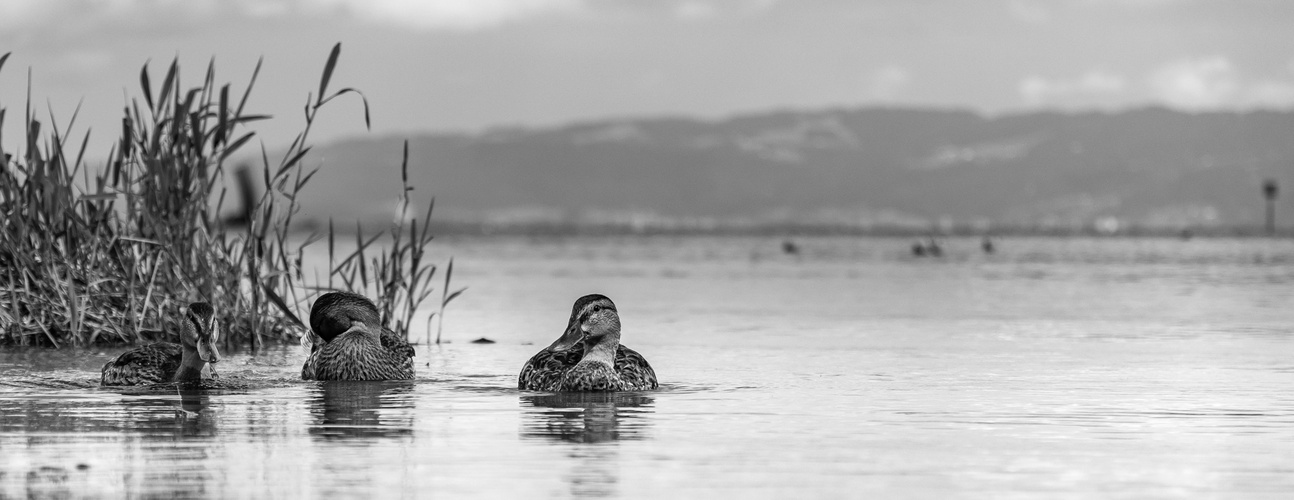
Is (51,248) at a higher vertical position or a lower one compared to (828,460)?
higher

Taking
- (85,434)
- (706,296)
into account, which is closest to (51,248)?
(85,434)

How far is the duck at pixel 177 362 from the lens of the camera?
41.5 ft

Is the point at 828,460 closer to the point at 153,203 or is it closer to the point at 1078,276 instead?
the point at 153,203

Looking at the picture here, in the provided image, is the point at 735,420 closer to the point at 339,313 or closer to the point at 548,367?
the point at 548,367

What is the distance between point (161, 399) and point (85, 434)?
1980 mm

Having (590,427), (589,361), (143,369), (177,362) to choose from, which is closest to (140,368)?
(143,369)

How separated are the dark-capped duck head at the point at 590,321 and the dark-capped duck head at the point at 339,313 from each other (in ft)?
6.17

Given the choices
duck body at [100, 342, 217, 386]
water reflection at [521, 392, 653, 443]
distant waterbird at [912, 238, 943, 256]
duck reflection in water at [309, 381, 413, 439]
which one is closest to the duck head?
duck reflection in water at [309, 381, 413, 439]

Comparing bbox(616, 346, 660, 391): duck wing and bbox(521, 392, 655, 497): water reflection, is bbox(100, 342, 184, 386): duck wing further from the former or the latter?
bbox(616, 346, 660, 391): duck wing

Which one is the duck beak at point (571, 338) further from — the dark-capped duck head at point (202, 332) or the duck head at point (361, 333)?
the dark-capped duck head at point (202, 332)

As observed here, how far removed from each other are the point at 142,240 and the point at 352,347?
2716mm

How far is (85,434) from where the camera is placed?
1007 cm

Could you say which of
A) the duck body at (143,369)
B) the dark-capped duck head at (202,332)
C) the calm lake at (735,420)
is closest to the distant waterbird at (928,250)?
the calm lake at (735,420)

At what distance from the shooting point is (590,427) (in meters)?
10.7
